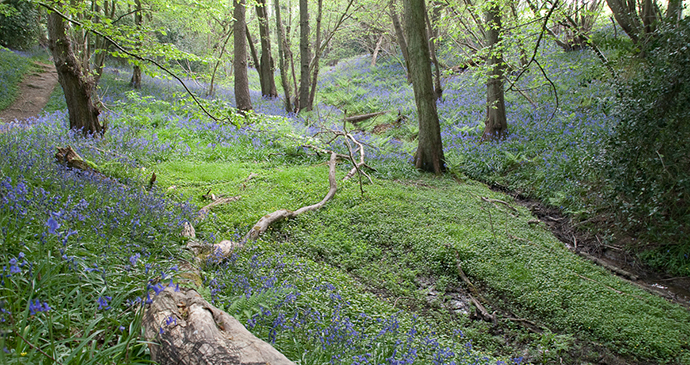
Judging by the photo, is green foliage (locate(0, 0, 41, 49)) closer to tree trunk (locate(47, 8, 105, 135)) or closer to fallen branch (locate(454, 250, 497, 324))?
tree trunk (locate(47, 8, 105, 135))

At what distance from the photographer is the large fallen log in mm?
2055

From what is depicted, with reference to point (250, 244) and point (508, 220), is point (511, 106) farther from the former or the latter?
point (250, 244)

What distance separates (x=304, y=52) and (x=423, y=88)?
8.48 meters

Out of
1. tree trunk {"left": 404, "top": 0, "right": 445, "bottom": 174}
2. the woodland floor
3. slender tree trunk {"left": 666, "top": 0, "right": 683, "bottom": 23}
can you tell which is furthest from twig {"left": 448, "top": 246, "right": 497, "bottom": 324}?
slender tree trunk {"left": 666, "top": 0, "right": 683, "bottom": 23}

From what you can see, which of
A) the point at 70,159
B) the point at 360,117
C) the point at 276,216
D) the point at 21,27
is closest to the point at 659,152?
the point at 276,216

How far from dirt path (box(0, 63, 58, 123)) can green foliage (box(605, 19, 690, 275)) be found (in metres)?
15.1

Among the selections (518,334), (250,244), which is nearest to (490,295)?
(518,334)

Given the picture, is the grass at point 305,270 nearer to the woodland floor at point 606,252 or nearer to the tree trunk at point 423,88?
the woodland floor at point 606,252

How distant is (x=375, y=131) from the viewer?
51.5ft

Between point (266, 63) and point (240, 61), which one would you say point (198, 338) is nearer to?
point (240, 61)

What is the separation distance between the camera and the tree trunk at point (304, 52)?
1527 centimetres

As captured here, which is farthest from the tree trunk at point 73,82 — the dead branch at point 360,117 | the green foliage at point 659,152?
the dead branch at point 360,117

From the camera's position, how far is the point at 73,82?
24.0 ft

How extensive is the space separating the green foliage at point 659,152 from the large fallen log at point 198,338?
6144 millimetres
